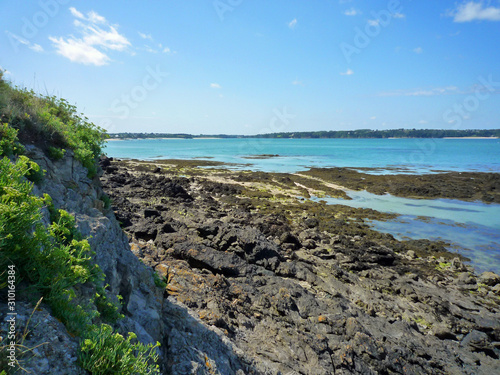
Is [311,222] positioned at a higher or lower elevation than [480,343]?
higher

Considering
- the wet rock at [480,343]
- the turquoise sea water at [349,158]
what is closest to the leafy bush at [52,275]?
the wet rock at [480,343]

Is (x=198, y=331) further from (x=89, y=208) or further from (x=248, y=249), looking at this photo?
(x=248, y=249)

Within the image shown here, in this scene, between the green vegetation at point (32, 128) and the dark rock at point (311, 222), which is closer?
the green vegetation at point (32, 128)

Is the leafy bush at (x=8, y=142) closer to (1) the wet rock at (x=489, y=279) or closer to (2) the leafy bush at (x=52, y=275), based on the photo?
(2) the leafy bush at (x=52, y=275)

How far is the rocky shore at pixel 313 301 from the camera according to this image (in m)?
6.41

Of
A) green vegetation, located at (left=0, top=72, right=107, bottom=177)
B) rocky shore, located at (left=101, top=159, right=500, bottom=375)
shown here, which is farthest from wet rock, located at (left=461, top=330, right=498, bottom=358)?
green vegetation, located at (left=0, top=72, right=107, bottom=177)

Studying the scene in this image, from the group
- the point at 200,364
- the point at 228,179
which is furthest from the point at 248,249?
the point at 228,179

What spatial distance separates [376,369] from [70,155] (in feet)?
30.3

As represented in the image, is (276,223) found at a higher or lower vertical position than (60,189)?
lower

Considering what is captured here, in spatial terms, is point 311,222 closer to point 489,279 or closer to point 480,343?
point 489,279

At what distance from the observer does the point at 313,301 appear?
9172 millimetres

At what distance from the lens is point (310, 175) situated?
45.6 m

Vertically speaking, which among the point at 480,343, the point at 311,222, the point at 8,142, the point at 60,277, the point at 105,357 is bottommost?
the point at 480,343

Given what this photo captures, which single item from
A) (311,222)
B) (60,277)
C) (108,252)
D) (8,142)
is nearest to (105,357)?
(60,277)
